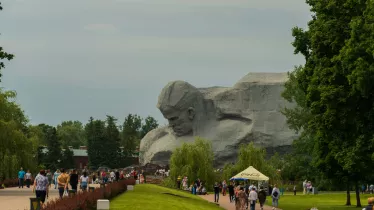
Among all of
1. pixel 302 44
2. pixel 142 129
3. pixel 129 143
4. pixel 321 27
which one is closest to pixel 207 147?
pixel 302 44

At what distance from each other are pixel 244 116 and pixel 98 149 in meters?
46.0

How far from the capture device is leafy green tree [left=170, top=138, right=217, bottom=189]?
218ft

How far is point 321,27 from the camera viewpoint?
36250 mm

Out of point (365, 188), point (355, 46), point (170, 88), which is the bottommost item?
point (365, 188)

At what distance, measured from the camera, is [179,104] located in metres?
87.1

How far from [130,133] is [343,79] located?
430 ft

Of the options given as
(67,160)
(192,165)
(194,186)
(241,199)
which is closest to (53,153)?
(67,160)

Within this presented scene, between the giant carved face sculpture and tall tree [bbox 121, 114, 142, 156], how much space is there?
1922 inches

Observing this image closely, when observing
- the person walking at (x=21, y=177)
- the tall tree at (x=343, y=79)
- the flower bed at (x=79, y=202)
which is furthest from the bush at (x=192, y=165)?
the flower bed at (x=79, y=202)

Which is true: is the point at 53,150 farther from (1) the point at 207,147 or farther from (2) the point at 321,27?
(2) the point at 321,27

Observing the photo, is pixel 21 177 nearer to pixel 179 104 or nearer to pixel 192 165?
pixel 192 165

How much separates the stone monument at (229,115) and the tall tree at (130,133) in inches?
1929

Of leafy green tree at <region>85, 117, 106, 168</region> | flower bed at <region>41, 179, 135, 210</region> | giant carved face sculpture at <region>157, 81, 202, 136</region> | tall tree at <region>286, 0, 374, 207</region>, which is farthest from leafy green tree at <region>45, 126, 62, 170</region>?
flower bed at <region>41, 179, 135, 210</region>

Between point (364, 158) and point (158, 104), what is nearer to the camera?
point (364, 158)
